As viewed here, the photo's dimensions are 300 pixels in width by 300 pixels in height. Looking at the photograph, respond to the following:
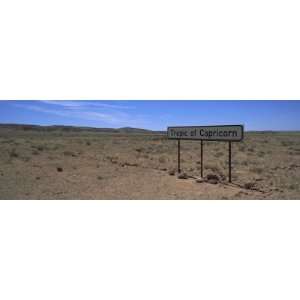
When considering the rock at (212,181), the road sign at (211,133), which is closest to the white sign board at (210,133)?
the road sign at (211,133)

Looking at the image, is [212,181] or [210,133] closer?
[212,181]

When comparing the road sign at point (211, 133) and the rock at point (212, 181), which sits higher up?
the road sign at point (211, 133)

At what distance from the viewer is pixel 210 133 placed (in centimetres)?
1051

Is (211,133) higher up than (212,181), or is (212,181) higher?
(211,133)

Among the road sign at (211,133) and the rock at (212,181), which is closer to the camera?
the road sign at (211,133)

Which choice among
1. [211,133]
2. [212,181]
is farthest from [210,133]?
[212,181]

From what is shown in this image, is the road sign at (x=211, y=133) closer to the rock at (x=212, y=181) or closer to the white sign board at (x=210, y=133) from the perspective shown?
the white sign board at (x=210, y=133)

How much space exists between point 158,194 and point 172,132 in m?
4.27

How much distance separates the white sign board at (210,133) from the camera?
954 cm

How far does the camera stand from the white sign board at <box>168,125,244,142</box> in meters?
9.54

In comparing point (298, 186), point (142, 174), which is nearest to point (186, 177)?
point (142, 174)

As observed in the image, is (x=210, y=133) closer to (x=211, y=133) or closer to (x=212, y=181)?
(x=211, y=133)

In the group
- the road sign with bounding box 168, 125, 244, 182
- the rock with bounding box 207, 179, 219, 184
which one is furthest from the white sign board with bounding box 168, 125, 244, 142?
the rock with bounding box 207, 179, 219, 184

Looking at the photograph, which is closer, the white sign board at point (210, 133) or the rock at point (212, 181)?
the white sign board at point (210, 133)
